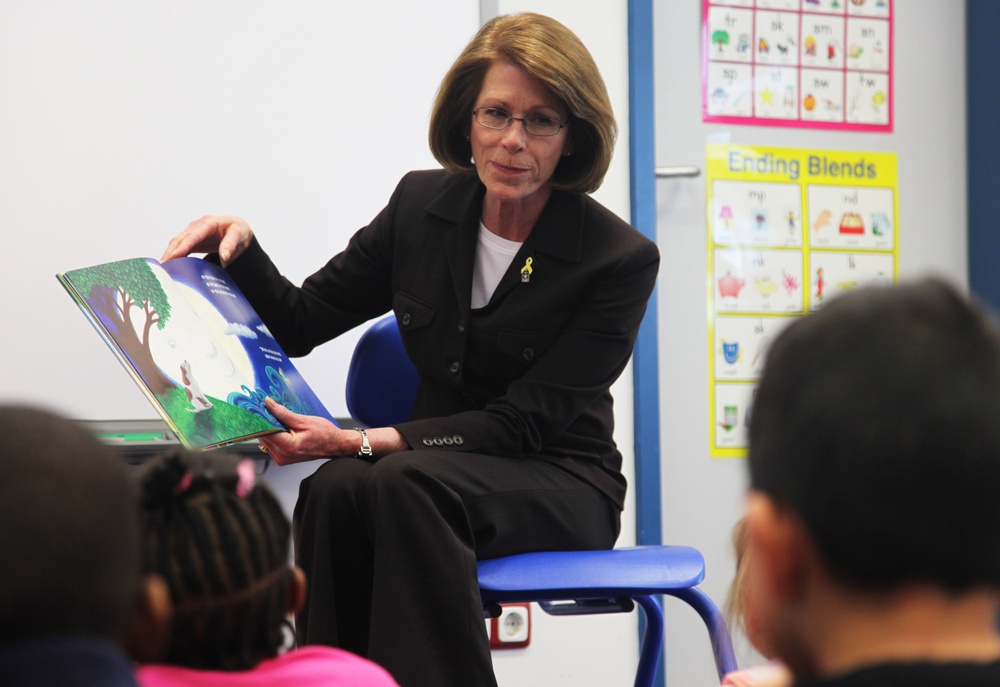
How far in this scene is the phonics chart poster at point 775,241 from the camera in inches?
115

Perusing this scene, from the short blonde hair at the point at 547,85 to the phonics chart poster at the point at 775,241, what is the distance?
1.08 m

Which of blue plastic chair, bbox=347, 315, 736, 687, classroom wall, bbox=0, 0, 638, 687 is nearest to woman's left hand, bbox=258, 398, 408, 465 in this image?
blue plastic chair, bbox=347, 315, 736, 687

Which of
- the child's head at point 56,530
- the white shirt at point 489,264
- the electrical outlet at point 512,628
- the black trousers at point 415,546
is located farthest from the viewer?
the electrical outlet at point 512,628

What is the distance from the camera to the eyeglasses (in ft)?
→ 5.99

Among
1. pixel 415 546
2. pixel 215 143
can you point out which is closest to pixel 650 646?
pixel 415 546

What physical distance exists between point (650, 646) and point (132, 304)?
102cm

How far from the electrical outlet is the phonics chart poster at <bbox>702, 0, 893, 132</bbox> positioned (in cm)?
141

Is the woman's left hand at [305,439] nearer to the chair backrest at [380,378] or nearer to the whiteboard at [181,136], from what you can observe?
the chair backrest at [380,378]

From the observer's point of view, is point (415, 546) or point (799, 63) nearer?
point (415, 546)

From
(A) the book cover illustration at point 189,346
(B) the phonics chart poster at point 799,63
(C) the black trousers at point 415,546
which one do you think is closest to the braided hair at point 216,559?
(A) the book cover illustration at point 189,346

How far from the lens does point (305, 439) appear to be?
158 cm

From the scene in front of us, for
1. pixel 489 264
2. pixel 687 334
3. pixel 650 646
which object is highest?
pixel 489 264

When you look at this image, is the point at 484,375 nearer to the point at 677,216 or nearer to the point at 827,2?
the point at 677,216

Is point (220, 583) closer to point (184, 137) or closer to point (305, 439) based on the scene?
point (305, 439)
